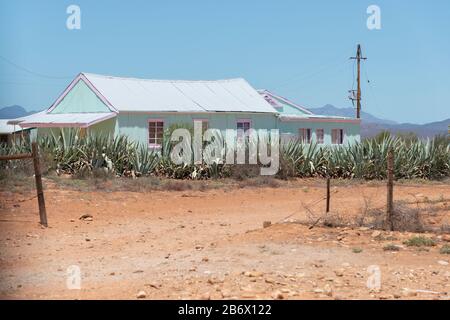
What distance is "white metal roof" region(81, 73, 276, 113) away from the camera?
31.6 meters

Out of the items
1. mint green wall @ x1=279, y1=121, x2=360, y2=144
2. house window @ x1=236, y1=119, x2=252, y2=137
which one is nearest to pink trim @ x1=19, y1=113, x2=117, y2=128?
house window @ x1=236, y1=119, x2=252, y2=137

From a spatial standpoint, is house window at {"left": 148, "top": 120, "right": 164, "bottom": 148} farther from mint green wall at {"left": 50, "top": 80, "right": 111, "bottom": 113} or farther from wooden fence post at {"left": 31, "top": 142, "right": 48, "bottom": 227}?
wooden fence post at {"left": 31, "top": 142, "right": 48, "bottom": 227}

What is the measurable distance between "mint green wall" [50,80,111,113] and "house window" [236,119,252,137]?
703 cm

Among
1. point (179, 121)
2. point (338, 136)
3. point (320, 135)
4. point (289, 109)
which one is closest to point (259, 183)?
point (179, 121)

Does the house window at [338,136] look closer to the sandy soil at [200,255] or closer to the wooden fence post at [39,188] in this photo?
the sandy soil at [200,255]

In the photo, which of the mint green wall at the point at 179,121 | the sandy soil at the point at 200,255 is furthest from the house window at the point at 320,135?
the sandy soil at the point at 200,255

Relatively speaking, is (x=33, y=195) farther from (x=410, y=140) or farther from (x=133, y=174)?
(x=410, y=140)

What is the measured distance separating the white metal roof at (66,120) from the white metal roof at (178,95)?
965 millimetres

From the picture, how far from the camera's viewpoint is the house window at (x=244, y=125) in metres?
34.8

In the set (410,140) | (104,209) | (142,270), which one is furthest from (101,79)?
(142,270)

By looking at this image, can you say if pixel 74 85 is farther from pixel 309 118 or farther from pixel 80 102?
pixel 309 118

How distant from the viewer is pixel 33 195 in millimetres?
17516

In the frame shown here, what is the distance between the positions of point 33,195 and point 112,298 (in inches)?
419
